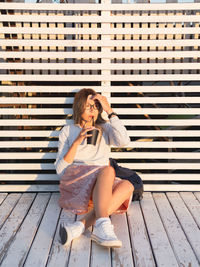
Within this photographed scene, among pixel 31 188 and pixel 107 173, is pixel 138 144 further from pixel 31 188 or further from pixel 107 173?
pixel 31 188

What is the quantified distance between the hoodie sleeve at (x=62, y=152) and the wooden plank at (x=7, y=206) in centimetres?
59

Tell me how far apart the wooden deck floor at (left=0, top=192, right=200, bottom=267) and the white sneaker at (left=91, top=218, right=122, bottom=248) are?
65 mm

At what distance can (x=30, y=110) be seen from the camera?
10.2 ft

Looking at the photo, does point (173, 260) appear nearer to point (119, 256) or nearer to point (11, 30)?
point (119, 256)

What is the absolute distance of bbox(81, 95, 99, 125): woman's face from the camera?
277 cm

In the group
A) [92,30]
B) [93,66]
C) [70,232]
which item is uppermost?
[92,30]

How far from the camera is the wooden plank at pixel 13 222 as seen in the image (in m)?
2.21

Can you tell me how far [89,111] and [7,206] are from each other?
1.18m

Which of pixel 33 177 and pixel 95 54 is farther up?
pixel 95 54

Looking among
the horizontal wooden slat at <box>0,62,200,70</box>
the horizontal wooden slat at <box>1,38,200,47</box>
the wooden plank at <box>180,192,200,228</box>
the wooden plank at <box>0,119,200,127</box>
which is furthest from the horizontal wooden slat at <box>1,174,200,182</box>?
the horizontal wooden slat at <box>1,38,200,47</box>

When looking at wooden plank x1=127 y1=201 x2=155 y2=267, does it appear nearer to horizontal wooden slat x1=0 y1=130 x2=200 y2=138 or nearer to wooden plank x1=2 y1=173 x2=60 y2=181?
horizontal wooden slat x1=0 y1=130 x2=200 y2=138

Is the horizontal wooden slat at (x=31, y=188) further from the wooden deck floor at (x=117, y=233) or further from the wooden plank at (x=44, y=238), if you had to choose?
the wooden plank at (x=44, y=238)

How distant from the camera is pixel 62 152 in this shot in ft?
9.09

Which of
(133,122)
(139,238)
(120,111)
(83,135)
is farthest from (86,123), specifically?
(139,238)
